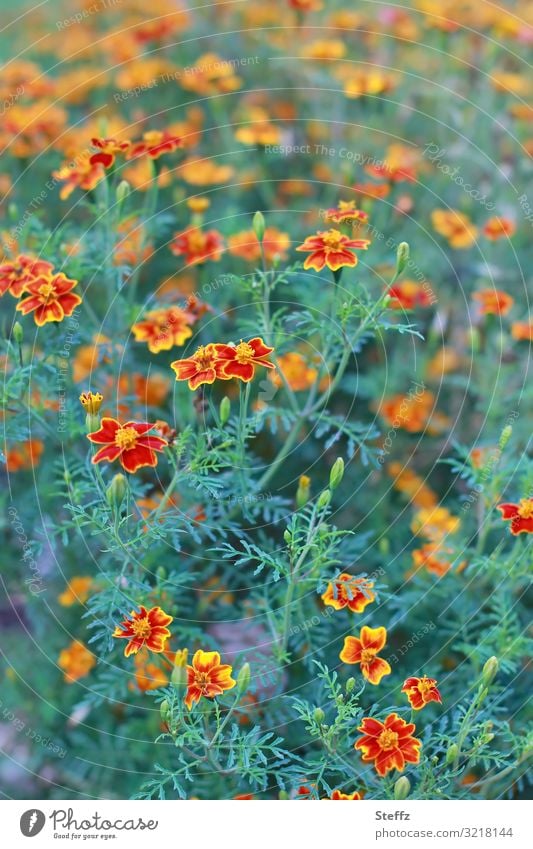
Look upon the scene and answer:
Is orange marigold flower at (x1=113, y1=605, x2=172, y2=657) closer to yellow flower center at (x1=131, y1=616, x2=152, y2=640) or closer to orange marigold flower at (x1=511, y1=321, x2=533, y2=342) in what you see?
yellow flower center at (x1=131, y1=616, x2=152, y2=640)

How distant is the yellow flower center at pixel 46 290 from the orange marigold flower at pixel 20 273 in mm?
37

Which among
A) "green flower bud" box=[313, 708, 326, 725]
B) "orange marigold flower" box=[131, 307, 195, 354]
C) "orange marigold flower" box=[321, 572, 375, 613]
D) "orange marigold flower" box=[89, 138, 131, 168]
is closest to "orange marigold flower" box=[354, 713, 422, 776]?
"green flower bud" box=[313, 708, 326, 725]

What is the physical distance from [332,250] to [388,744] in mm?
1050

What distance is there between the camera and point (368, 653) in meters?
1.90

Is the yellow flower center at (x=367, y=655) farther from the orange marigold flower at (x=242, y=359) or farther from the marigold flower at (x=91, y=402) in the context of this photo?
the marigold flower at (x=91, y=402)

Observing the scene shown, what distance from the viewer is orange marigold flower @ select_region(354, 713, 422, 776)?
5.90 feet

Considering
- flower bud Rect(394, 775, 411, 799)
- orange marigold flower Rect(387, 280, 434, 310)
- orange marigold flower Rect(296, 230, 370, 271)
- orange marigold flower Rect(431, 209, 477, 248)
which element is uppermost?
orange marigold flower Rect(431, 209, 477, 248)

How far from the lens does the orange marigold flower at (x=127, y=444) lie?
5.66 feet

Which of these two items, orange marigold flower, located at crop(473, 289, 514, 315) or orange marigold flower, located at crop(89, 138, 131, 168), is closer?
orange marigold flower, located at crop(89, 138, 131, 168)

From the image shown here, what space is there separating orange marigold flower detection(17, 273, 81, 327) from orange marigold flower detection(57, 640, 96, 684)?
0.84 metres

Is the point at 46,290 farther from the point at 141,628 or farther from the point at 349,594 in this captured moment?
the point at 349,594

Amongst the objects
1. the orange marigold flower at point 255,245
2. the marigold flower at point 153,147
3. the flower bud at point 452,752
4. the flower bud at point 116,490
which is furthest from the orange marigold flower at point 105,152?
the flower bud at point 452,752

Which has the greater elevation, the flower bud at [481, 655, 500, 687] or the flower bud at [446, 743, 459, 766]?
the flower bud at [481, 655, 500, 687]
